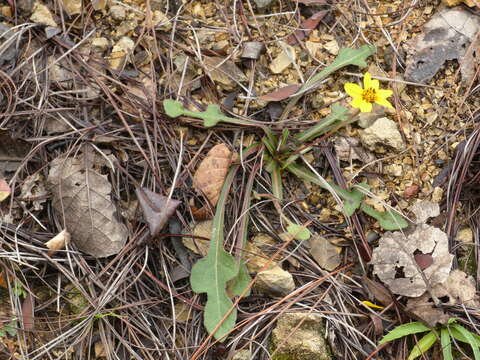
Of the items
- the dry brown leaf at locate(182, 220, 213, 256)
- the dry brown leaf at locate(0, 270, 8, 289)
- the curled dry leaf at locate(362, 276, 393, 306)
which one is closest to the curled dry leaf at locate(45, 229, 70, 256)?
the dry brown leaf at locate(0, 270, 8, 289)

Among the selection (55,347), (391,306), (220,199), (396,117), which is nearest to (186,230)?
(220,199)

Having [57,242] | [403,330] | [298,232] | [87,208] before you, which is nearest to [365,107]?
[298,232]

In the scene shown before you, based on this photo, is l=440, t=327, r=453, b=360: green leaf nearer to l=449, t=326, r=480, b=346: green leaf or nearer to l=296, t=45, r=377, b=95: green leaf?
l=449, t=326, r=480, b=346: green leaf

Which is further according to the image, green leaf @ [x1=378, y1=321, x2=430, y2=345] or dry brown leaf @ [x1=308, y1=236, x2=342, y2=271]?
dry brown leaf @ [x1=308, y1=236, x2=342, y2=271]

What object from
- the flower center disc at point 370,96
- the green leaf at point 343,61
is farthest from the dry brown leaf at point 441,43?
the flower center disc at point 370,96

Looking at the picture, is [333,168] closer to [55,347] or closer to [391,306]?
[391,306]

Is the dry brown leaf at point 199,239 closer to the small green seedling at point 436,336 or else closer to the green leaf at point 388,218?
the green leaf at point 388,218
